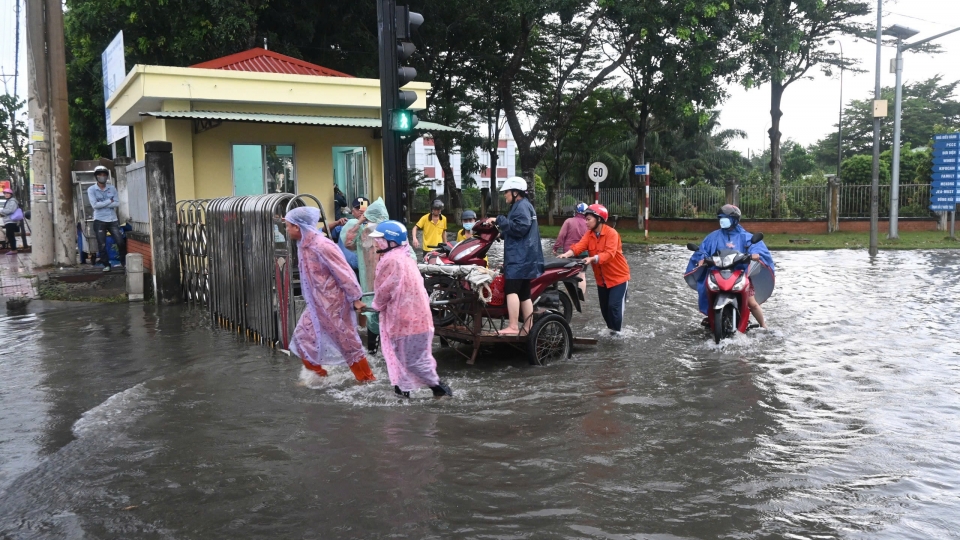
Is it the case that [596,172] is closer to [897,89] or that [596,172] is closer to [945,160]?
[897,89]

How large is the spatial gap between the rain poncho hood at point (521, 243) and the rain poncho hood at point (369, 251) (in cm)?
132

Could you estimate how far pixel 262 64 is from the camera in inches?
704

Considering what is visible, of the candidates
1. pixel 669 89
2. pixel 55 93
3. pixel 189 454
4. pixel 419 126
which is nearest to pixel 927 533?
pixel 189 454

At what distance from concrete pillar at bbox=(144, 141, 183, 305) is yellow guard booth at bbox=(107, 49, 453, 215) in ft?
9.04

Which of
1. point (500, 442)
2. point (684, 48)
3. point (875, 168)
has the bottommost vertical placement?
point (500, 442)

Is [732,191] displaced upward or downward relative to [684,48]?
downward

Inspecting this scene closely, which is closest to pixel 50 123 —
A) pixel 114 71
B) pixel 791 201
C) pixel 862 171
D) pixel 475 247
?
pixel 114 71

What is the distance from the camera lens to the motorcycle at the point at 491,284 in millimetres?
8258

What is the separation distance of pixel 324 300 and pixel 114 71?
15972 millimetres

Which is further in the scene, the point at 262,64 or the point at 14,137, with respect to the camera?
the point at 14,137

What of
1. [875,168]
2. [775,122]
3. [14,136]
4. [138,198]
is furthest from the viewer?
[14,136]

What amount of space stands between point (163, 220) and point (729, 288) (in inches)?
326

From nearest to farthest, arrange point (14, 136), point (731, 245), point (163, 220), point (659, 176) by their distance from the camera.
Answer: point (731, 245), point (163, 220), point (659, 176), point (14, 136)

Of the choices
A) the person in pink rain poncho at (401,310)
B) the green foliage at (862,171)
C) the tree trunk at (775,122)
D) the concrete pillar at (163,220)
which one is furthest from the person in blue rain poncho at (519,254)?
the green foliage at (862,171)
